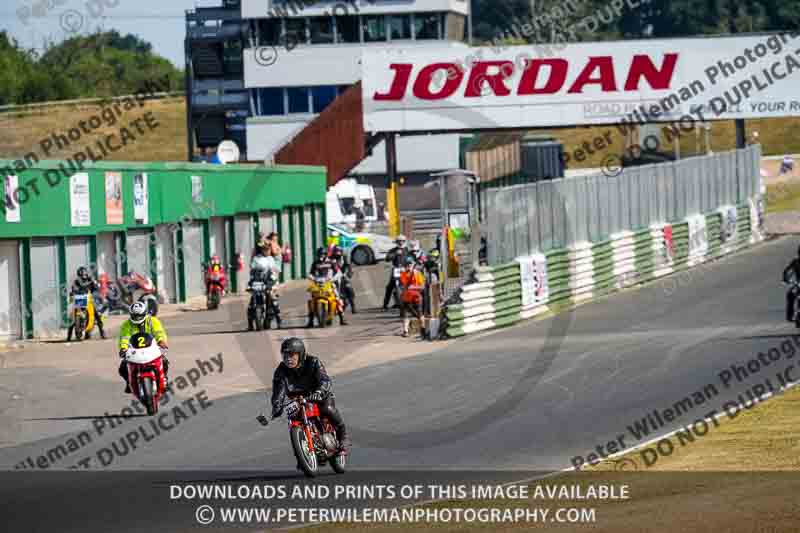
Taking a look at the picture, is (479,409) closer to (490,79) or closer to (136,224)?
(136,224)

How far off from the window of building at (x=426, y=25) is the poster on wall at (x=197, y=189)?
34.6 meters

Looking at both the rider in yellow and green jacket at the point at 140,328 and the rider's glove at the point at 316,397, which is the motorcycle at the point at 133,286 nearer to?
the rider in yellow and green jacket at the point at 140,328

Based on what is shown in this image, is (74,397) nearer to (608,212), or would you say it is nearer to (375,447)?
(375,447)

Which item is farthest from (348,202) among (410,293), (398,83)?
(410,293)

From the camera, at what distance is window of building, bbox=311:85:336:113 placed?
73.3 metres

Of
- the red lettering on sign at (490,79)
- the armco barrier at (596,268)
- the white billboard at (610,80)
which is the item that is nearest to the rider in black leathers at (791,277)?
the armco barrier at (596,268)

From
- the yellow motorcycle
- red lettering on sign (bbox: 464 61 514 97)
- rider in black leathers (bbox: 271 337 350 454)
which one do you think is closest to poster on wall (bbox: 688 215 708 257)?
red lettering on sign (bbox: 464 61 514 97)

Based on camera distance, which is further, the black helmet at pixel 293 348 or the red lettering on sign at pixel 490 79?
the red lettering on sign at pixel 490 79

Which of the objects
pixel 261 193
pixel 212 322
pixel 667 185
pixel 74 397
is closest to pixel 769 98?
pixel 667 185

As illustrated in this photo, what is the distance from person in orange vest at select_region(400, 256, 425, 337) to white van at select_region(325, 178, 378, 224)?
24926 mm

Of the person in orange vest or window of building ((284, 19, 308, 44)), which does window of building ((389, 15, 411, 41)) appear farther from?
the person in orange vest

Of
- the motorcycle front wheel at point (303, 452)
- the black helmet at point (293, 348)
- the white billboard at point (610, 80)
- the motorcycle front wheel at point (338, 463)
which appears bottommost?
the motorcycle front wheel at point (338, 463)

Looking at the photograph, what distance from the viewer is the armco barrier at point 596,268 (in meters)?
27.6

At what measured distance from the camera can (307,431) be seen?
13.0 metres
